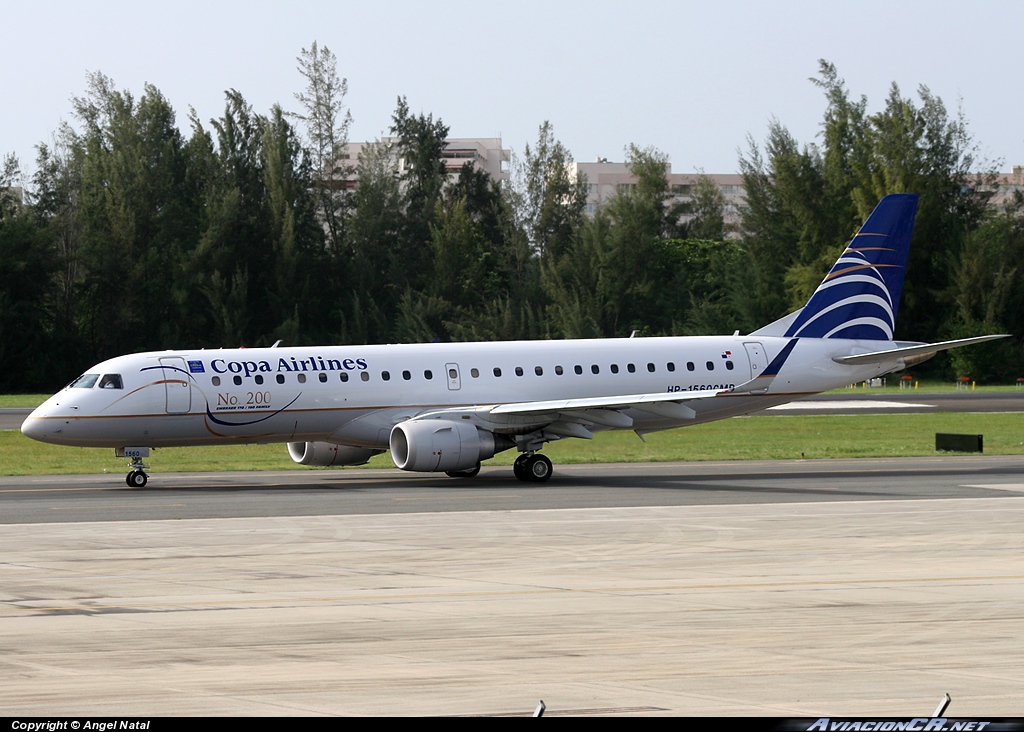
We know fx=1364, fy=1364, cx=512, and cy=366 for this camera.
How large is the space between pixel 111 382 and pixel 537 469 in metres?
10.4

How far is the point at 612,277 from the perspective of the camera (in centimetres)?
10294

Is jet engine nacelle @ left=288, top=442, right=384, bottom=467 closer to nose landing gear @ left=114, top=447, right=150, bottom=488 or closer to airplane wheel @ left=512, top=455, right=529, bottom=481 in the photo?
airplane wheel @ left=512, top=455, right=529, bottom=481

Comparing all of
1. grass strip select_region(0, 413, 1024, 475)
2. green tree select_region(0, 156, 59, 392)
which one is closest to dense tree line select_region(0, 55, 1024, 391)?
green tree select_region(0, 156, 59, 392)

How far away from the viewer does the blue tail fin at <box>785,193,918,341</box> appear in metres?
38.5

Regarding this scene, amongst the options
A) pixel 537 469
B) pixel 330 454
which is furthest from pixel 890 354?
pixel 330 454

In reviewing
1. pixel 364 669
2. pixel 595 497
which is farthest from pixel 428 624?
pixel 595 497

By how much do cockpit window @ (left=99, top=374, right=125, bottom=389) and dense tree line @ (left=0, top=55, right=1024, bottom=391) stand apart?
60.3 meters

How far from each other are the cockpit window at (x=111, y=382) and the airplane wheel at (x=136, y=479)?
7.02ft

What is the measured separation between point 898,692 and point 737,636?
9.02 feet

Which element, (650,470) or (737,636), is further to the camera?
(650,470)

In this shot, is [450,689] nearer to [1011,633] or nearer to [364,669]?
[364,669]

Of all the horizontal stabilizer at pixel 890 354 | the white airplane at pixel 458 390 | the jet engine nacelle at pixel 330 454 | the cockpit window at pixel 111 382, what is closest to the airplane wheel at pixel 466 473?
the white airplane at pixel 458 390

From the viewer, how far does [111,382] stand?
105 ft

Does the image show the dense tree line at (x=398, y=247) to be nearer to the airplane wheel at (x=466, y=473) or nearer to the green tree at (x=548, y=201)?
the green tree at (x=548, y=201)
